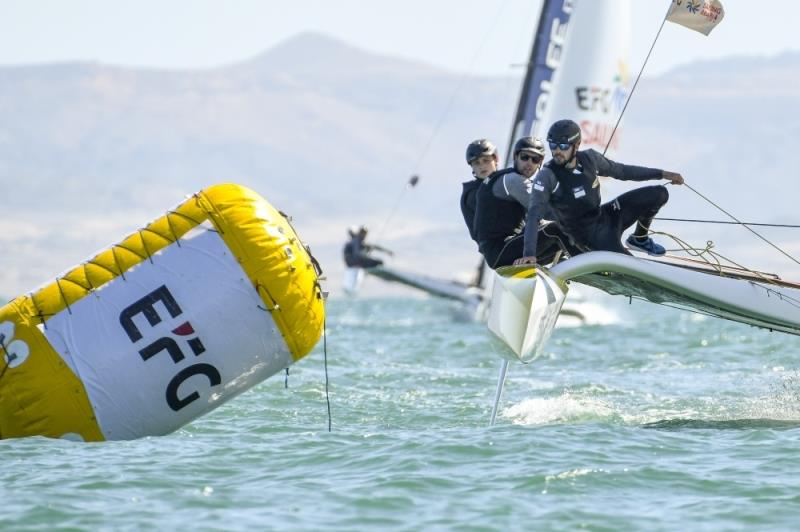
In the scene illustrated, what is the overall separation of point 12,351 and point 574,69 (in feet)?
49.2

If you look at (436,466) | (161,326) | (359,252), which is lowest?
(359,252)

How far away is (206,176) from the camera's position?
597 feet

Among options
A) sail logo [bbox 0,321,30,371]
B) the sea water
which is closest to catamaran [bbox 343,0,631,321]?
the sea water

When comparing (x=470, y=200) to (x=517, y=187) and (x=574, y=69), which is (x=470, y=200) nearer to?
(x=517, y=187)

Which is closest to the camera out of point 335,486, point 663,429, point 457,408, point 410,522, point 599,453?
point 410,522

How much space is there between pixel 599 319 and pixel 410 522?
62.8 feet

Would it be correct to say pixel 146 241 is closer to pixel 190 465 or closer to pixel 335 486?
pixel 190 465

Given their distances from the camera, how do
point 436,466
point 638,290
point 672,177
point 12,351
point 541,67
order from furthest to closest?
point 541,67
point 638,290
point 672,177
point 12,351
point 436,466

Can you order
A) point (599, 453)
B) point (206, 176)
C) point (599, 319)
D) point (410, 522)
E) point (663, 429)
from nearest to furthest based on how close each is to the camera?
point (410, 522) → point (599, 453) → point (663, 429) → point (599, 319) → point (206, 176)

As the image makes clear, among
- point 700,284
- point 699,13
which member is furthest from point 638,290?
point 699,13

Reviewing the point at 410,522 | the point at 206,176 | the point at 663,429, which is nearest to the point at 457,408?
the point at 663,429

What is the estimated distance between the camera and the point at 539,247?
9.48 meters

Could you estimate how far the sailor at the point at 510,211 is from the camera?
8.95m

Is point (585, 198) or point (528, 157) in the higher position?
point (528, 157)
